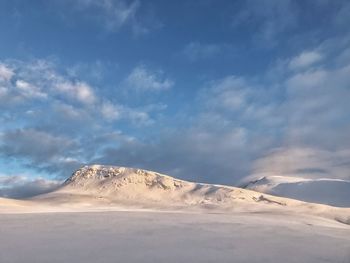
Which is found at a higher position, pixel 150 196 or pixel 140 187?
pixel 140 187

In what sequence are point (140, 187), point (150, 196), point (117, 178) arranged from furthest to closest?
1. point (117, 178)
2. point (140, 187)
3. point (150, 196)

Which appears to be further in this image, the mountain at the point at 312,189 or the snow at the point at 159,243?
the mountain at the point at 312,189

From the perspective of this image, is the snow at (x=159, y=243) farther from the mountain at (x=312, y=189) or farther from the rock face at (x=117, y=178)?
the mountain at (x=312, y=189)

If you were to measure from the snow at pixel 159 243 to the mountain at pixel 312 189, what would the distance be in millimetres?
21371

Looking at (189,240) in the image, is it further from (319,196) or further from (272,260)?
(319,196)

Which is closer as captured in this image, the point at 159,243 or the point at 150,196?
the point at 159,243

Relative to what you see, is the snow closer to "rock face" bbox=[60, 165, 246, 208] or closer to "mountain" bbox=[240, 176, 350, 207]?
"rock face" bbox=[60, 165, 246, 208]

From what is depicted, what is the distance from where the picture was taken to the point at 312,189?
32.6 meters

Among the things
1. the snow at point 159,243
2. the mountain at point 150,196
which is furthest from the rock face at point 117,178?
the snow at point 159,243

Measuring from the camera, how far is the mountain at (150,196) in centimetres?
2091

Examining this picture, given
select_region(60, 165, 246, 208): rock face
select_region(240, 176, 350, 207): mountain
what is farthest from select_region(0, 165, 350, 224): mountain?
select_region(240, 176, 350, 207): mountain

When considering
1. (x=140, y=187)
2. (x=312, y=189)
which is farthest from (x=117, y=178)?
(x=312, y=189)

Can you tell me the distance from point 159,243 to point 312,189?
27022 millimetres

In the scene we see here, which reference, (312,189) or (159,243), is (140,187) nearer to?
(312,189)
